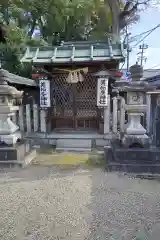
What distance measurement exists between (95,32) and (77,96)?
1075 centimetres

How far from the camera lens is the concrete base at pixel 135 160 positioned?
523cm

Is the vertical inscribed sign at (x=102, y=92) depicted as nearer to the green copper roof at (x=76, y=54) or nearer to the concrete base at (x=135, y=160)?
the green copper roof at (x=76, y=54)

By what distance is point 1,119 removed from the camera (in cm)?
581

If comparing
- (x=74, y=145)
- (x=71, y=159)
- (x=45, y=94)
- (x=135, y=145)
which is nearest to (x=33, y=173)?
(x=71, y=159)

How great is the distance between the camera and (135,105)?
5.48m

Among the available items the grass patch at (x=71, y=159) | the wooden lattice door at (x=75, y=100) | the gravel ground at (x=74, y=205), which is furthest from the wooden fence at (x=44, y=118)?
the gravel ground at (x=74, y=205)

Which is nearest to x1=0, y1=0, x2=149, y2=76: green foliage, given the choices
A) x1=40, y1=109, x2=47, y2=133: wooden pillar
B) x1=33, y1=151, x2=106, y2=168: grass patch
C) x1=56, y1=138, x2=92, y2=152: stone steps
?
x1=40, y1=109, x2=47, y2=133: wooden pillar

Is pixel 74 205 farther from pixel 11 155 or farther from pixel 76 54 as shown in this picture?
pixel 76 54

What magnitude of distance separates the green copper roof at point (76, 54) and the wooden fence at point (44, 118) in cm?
156

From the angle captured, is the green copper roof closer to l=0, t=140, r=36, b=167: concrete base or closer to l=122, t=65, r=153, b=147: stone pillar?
l=122, t=65, r=153, b=147: stone pillar

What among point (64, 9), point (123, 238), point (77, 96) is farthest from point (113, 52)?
point (64, 9)

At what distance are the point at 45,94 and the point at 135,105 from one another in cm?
376

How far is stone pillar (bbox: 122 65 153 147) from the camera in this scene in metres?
5.38

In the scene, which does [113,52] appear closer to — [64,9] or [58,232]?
[58,232]
